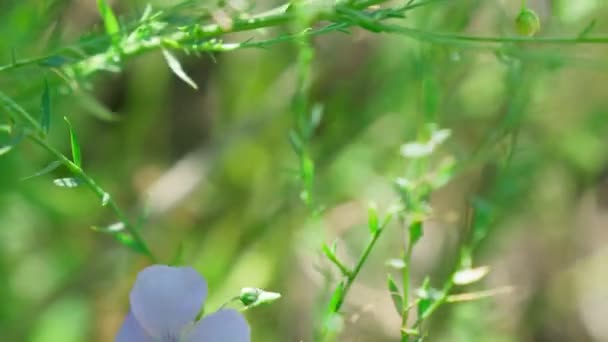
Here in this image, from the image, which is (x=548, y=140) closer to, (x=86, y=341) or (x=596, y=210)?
(x=596, y=210)

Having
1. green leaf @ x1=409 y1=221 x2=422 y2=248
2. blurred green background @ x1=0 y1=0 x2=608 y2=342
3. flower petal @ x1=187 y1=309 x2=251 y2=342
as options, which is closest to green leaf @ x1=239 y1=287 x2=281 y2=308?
flower petal @ x1=187 y1=309 x2=251 y2=342

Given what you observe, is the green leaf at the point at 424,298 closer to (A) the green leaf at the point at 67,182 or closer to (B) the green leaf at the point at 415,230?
(B) the green leaf at the point at 415,230

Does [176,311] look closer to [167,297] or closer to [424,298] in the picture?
[167,297]

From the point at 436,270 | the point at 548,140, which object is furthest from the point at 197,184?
the point at 548,140

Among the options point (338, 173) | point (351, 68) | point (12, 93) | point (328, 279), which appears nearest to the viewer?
point (328, 279)

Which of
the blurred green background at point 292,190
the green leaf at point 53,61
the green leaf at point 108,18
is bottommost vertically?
the blurred green background at point 292,190

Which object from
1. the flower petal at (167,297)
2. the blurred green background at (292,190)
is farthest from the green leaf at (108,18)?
the blurred green background at (292,190)
